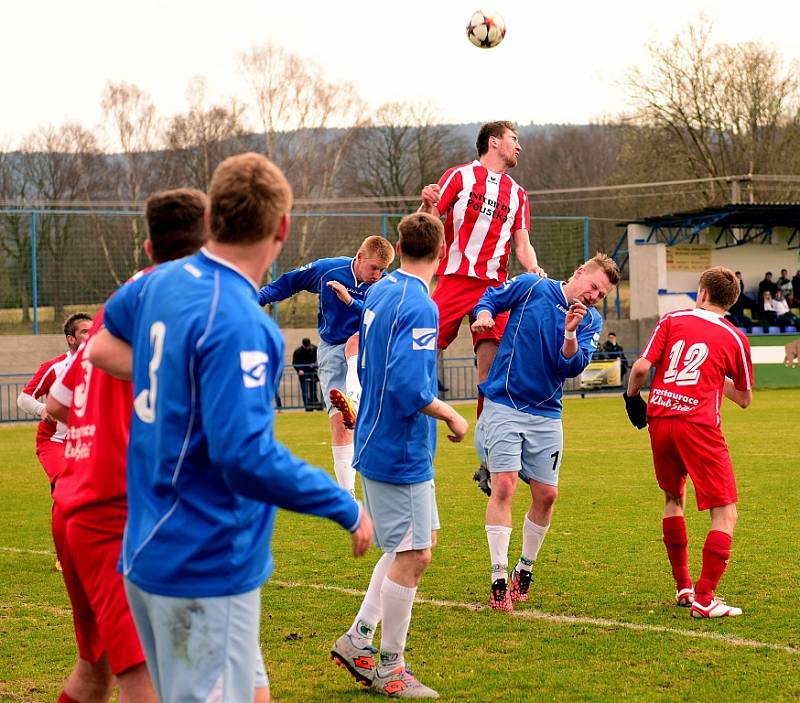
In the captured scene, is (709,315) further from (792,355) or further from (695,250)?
(695,250)

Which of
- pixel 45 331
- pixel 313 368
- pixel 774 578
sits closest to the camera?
pixel 774 578

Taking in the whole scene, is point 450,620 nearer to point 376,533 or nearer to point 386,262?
point 376,533

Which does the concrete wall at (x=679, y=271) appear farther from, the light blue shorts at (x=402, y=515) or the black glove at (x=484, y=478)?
the light blue shorts at (x=402, y=515)

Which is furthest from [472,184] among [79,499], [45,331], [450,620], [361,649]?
[45,331]

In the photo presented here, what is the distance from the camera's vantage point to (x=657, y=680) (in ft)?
18.0

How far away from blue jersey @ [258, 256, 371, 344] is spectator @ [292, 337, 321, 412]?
1834 cm

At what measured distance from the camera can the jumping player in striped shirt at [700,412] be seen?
6.81 m

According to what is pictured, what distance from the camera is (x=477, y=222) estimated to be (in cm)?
845

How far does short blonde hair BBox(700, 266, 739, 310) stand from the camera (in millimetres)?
6969

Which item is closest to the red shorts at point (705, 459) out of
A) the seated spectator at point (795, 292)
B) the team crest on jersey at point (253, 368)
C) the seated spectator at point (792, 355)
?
the team crest on jersey at point (253, 368)

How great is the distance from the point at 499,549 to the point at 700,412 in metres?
1.54

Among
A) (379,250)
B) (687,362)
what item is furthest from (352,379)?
(687,362)

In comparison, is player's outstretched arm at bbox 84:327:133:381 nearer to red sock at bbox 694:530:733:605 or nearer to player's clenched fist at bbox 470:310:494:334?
player's clenched fist at bbox 470:310:494:334

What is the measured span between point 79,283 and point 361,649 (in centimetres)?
3276
